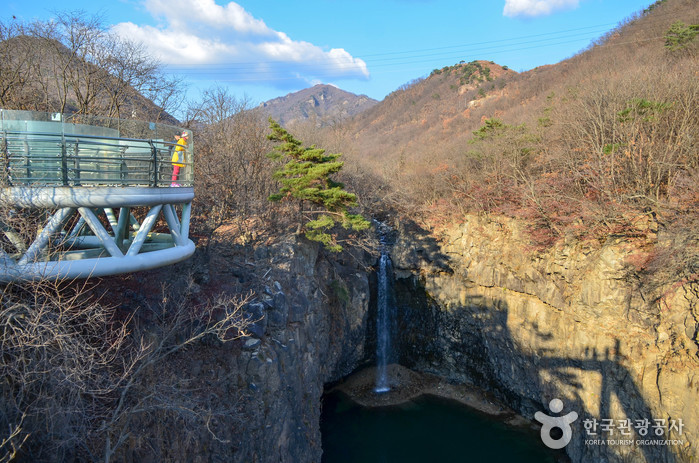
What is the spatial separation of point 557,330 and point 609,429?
3.30 metres

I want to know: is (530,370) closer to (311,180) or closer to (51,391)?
(311,180)

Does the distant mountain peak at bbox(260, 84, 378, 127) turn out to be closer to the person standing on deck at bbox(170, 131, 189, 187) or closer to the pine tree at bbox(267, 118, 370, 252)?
the pine tree at bbox(267, 118, 370, 252)

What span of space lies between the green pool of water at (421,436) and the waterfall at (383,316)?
2.57 metres

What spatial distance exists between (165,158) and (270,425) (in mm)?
6917

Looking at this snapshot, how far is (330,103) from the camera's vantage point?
11456 cm

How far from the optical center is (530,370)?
576 inches

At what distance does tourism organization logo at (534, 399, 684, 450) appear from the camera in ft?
33.9

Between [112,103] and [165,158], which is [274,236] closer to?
[165,158]

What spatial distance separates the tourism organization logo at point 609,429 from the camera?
10.3m

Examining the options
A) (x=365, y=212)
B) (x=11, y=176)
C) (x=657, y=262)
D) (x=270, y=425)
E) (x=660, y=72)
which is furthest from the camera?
(x=365, y=212)

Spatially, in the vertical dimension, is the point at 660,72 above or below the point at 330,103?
below

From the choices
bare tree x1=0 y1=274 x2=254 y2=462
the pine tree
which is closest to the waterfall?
the pine tree

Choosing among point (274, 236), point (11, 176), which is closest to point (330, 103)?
point (274, 236)

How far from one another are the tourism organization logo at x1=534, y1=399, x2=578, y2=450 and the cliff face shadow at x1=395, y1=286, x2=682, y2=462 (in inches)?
6.8
